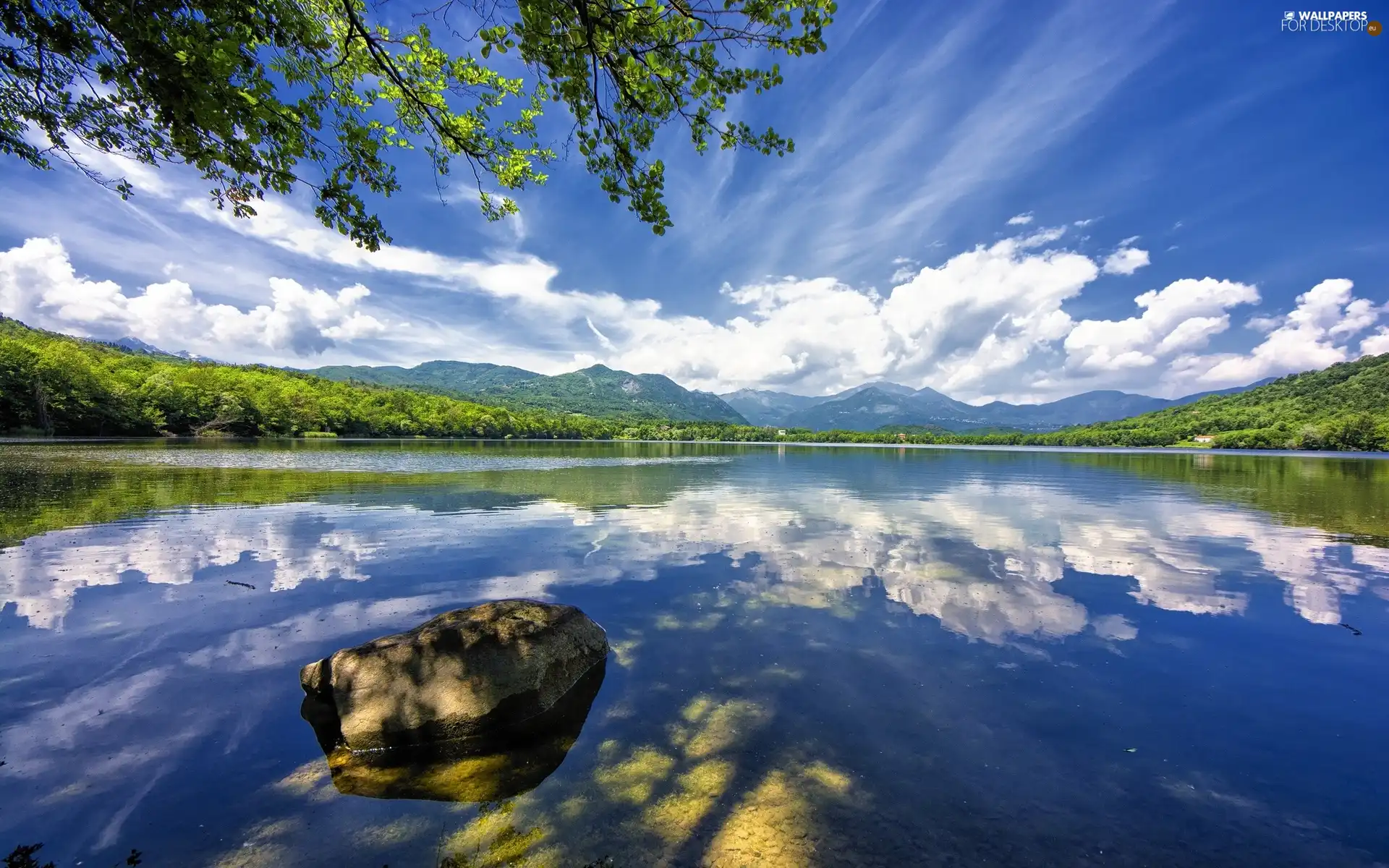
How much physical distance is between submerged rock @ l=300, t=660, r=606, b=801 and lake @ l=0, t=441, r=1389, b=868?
0.18 meters

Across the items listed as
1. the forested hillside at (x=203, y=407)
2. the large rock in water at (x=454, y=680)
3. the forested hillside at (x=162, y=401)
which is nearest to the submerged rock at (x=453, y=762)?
the large rock in water at (x=454, y=680)

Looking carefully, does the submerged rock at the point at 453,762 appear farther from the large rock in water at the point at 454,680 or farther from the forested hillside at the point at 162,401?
the forested hillside at the point at 162,401

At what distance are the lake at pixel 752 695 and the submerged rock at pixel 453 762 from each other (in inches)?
7.0

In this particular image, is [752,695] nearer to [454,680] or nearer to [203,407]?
[454,680]

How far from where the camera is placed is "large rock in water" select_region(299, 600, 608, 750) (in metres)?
7.86

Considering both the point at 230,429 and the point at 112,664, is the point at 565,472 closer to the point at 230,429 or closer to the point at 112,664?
the point at 112,664

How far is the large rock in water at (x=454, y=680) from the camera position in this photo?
7.86 metres

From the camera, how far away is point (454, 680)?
27.5ft

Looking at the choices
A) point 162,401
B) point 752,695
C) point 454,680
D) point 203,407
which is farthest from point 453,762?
point 203,407

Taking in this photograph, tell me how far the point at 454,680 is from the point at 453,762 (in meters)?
1.33

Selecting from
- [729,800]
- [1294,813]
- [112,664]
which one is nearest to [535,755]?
[729,800]

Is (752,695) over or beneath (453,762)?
over

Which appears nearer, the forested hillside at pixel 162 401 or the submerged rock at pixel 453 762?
the submerged rock at pixel 453 762

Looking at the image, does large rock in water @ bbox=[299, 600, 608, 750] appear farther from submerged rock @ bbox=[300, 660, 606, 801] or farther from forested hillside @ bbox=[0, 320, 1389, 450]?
forested hillside @ bbox=[0, 320, 1389, 450]
